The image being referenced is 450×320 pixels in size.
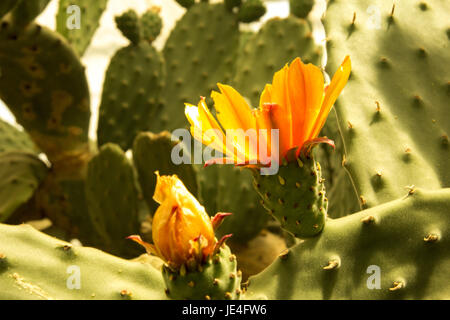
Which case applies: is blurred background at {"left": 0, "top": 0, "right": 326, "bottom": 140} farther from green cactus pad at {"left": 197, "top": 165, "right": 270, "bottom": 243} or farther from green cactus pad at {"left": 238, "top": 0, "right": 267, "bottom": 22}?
green cactus pad at {"left": 197, "top": 165, "right": 270, "bottom": 243}

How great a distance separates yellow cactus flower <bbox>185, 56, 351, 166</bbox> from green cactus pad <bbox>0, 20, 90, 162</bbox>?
2.56 feet

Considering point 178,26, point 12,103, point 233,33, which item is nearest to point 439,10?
point 233,33

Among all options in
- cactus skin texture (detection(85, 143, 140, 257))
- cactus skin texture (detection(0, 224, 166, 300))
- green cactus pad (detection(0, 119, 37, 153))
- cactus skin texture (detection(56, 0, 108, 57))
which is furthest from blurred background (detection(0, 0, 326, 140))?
cactus skin texture (detection(0, 224, 166, 300))

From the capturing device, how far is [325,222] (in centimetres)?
64

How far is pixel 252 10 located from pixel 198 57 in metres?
0.17

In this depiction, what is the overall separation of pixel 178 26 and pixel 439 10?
73cm

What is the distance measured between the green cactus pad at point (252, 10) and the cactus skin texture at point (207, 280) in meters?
0.91

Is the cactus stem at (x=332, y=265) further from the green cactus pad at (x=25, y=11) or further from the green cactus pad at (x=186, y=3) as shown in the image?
the green cactus pad at (x=186, y=3)

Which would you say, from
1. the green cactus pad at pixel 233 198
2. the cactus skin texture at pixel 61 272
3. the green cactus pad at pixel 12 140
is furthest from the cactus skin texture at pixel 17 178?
the cactus skin texture at pixel 61 272

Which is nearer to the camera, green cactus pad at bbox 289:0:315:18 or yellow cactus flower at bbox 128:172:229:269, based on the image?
yellow cactus flower at bbox 128:172:229:269

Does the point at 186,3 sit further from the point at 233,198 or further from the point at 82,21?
the point at 233,198

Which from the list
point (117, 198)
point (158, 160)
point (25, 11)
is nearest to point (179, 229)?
point (158, 160)

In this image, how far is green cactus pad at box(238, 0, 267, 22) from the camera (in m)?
1.35

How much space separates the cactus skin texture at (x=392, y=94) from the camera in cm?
76
